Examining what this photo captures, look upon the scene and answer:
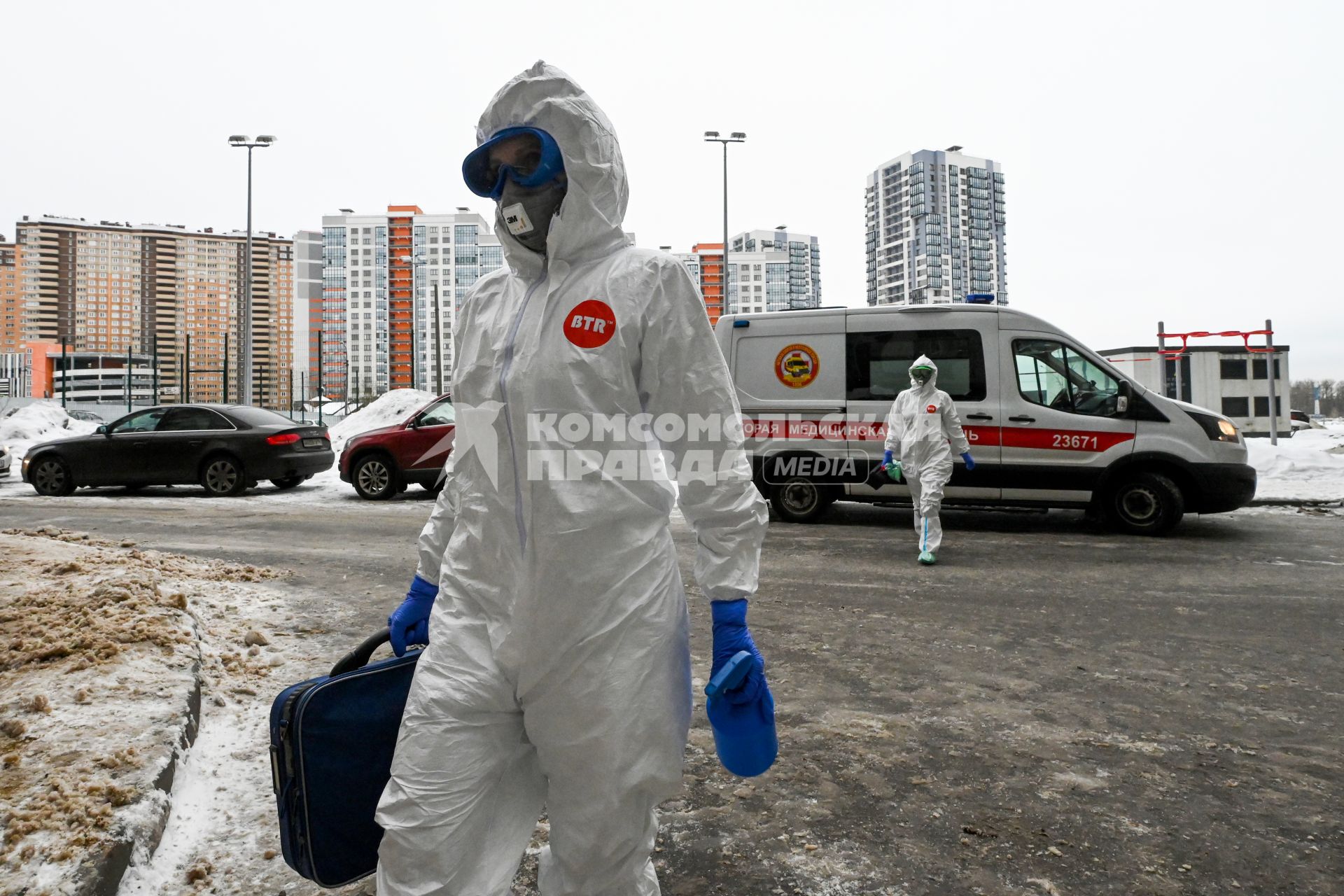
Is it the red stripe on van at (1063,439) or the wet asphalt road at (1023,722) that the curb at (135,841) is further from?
the red stripe on van at (1063,439)

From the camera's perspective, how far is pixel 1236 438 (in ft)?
29.6

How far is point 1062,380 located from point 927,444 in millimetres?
2333

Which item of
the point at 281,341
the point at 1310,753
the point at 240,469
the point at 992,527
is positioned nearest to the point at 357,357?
the point at 281,341

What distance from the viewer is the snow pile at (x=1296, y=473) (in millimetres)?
12078

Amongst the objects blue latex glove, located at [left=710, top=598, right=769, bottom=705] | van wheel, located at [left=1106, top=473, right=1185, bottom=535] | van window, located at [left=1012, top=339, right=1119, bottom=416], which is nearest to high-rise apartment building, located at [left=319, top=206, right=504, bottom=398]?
van window, located at [left=1012, top=339, right=1119, bottom=416]

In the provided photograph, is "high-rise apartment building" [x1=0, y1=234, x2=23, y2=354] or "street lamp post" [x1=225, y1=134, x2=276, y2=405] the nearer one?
"street lamp post" [x1=225, y1=134, x2=276, y2=405]

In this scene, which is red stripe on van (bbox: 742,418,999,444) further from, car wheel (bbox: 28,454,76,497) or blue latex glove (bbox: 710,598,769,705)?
car wheel (bbox: 28,454,76,497)

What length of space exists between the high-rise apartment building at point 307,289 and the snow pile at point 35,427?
60.4 metres

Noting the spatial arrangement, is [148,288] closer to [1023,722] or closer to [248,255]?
[248,255]

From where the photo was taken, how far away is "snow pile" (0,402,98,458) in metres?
21.2

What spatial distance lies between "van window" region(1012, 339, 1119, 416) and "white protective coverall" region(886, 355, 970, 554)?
1.74m

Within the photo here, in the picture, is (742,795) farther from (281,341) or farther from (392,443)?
(281,341)

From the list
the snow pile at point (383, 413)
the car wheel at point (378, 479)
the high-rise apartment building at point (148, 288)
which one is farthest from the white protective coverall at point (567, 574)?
the high-rise apartment building at point (148, 288)

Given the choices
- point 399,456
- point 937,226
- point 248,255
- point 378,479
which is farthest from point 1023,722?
point 937,226
